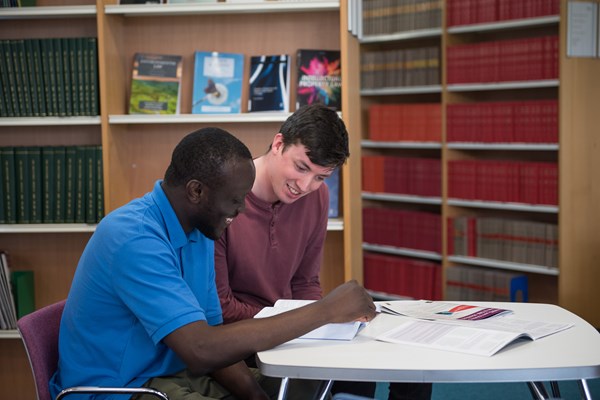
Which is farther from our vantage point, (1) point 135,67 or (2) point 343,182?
(1) point 135,67

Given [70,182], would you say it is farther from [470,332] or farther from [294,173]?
[470,332]

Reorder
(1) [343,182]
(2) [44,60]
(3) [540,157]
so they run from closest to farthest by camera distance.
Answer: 1. (1) [343,182]
2. (2) [44,60]
3. (3) [540,157]

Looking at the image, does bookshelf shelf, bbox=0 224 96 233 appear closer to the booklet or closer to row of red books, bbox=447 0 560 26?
the booklet

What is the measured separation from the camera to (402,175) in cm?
527

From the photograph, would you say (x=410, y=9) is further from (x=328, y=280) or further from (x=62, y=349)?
(x=62, y=349)

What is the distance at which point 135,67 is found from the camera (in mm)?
3346

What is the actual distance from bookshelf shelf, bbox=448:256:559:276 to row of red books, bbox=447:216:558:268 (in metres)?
0.02

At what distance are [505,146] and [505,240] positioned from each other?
574 mm

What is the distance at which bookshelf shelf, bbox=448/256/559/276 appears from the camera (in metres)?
4.52

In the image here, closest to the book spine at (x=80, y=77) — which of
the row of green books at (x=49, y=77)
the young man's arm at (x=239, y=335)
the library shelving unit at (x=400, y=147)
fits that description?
the row of green books at (x=49, y=77)

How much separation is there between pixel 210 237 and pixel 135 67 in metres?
1.72

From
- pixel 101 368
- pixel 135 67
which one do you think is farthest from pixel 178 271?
pixel 135 67

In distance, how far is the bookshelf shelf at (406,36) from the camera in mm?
5000

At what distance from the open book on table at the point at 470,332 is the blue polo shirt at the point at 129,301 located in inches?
19.5
